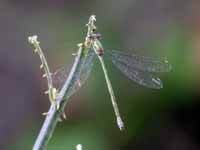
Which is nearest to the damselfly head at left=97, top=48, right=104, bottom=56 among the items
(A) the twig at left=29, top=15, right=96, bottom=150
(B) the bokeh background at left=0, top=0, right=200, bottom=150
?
(A) the twig at left=29, top=15, right=96, bottom=150

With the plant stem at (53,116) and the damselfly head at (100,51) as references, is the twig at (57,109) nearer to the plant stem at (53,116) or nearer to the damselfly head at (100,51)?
the plant stem at (53,116)

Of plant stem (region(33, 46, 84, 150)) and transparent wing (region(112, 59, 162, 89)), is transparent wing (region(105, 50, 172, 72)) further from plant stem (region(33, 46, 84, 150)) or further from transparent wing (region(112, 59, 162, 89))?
plant stem (region(33, 46, 84, 150))

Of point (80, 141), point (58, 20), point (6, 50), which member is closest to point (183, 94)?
point (80, 141)

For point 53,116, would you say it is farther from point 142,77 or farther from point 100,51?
point 142,77

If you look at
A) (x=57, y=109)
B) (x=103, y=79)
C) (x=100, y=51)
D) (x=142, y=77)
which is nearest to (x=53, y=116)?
(x=57, y=109)

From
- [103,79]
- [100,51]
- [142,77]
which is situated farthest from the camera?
[103,79]

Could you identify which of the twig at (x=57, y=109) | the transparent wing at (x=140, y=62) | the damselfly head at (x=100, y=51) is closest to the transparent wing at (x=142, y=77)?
the transparent wing at (x=140, y=62)

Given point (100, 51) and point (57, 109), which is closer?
point (57, 109)

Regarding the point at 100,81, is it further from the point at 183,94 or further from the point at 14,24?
the point at 14,24
